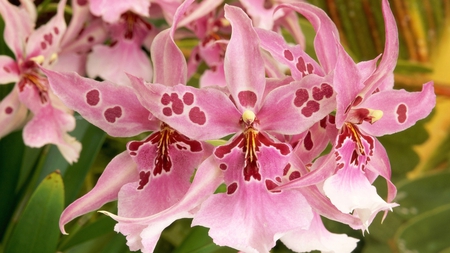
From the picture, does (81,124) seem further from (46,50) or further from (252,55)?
(252,55)

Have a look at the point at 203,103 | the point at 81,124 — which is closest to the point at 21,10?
the point at 81,124

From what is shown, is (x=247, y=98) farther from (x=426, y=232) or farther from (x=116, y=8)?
(x=426, y=232)

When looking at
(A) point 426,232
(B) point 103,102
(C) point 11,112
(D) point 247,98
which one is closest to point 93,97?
(B) point 103,102

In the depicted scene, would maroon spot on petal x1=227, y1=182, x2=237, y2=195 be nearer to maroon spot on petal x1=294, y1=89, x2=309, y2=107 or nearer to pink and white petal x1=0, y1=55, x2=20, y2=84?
maroon spot on petal x1=294, y1=89, x2=309, y2=107

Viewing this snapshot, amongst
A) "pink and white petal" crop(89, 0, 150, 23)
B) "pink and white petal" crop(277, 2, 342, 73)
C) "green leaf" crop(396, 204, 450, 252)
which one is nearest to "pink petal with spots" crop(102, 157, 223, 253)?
"pink and white petal" crop(277, 2, 342, 73)

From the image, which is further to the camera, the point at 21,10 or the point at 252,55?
the point at 21,10
